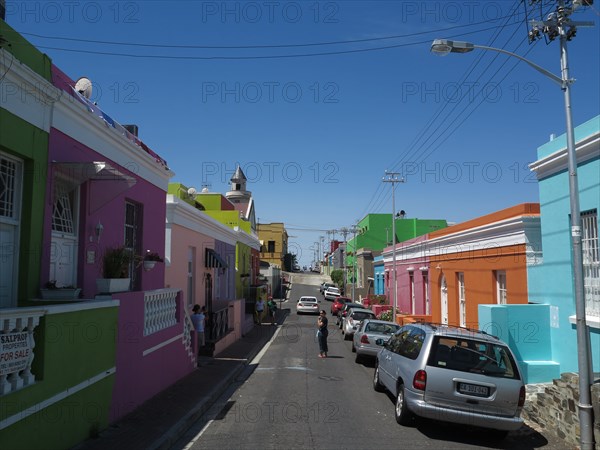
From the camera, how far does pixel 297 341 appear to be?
22281mm

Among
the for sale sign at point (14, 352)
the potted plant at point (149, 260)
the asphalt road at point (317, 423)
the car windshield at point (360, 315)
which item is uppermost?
the potted plant at point (149, 260)

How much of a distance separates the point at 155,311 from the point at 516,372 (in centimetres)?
651

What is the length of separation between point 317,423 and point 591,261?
20.1 feet

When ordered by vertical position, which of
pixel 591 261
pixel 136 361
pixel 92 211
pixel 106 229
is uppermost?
pixel 92 211

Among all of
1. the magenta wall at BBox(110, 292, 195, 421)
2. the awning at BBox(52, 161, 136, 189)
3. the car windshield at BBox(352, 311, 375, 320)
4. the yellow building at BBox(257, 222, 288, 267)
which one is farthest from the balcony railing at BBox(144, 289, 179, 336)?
the yellow building at BBox(257, 222, 288, 267)

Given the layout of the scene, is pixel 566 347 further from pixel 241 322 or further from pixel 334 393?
pixel 241 322

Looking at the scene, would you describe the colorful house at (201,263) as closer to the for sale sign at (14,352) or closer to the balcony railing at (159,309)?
the balcony railing at (159,309)

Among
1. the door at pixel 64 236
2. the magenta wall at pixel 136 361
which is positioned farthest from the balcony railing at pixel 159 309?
the door at pixel 64 236

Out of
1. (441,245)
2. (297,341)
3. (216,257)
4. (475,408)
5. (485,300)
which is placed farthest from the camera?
(297,341)

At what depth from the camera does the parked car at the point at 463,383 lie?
24.8ft

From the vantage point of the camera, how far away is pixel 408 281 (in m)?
27.7

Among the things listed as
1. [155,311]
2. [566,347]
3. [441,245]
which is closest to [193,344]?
[155,311]

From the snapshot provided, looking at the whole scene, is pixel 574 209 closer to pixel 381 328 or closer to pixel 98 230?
pixel 98 230

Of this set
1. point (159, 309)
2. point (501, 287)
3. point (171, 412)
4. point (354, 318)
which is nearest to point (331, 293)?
point (354, 318)
